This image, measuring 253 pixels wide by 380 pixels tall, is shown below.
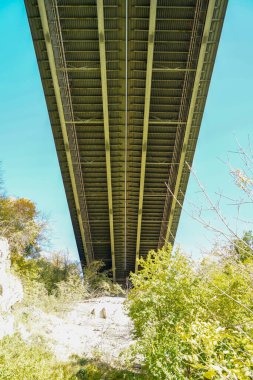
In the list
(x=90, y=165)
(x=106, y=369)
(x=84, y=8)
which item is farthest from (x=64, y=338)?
(x=84, y=8)

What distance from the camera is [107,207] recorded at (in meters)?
21.8

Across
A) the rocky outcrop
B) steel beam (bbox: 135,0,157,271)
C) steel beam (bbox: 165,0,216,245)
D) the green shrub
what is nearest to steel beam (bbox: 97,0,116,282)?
steel beam (bbox: 135,0,157,271)

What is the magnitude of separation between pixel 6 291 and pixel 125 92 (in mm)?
11463

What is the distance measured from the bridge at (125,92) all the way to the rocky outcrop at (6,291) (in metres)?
6.47

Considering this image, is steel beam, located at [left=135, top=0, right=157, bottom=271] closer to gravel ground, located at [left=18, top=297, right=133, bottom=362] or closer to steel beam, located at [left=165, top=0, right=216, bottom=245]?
steel beam, located at [left=165, top=0, right=216, bottom=245]

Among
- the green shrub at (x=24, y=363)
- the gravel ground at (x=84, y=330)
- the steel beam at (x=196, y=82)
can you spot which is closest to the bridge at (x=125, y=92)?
the steel beam at (x=196, y=82)

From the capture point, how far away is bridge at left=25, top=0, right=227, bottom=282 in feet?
39.6

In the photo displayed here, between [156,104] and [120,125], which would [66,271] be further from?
[156,104]

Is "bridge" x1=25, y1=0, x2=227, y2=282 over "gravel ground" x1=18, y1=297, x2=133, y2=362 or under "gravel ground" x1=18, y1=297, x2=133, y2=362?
over

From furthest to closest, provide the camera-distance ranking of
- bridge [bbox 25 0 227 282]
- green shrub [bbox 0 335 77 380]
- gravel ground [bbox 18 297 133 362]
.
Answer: bridge [bbox 25 0 227 282], gravel ground [bbox 18 297 133 362], green shrub [bbox 0 335 77 380]

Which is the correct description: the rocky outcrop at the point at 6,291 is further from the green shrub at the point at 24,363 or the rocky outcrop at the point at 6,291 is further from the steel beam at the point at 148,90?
the steel beam at the point at 148,90

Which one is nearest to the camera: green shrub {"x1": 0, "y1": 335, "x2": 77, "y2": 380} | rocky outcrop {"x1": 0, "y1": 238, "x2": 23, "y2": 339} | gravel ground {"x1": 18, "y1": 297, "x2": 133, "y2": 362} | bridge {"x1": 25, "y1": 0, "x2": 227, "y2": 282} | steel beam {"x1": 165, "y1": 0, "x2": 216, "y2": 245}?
green shrub {"x1": 0, "y1": 335, "x2": 77, "y2": 380}

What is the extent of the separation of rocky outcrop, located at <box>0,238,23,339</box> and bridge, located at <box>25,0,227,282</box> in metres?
6.47

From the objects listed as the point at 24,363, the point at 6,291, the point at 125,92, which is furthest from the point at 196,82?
the point at 6,291
